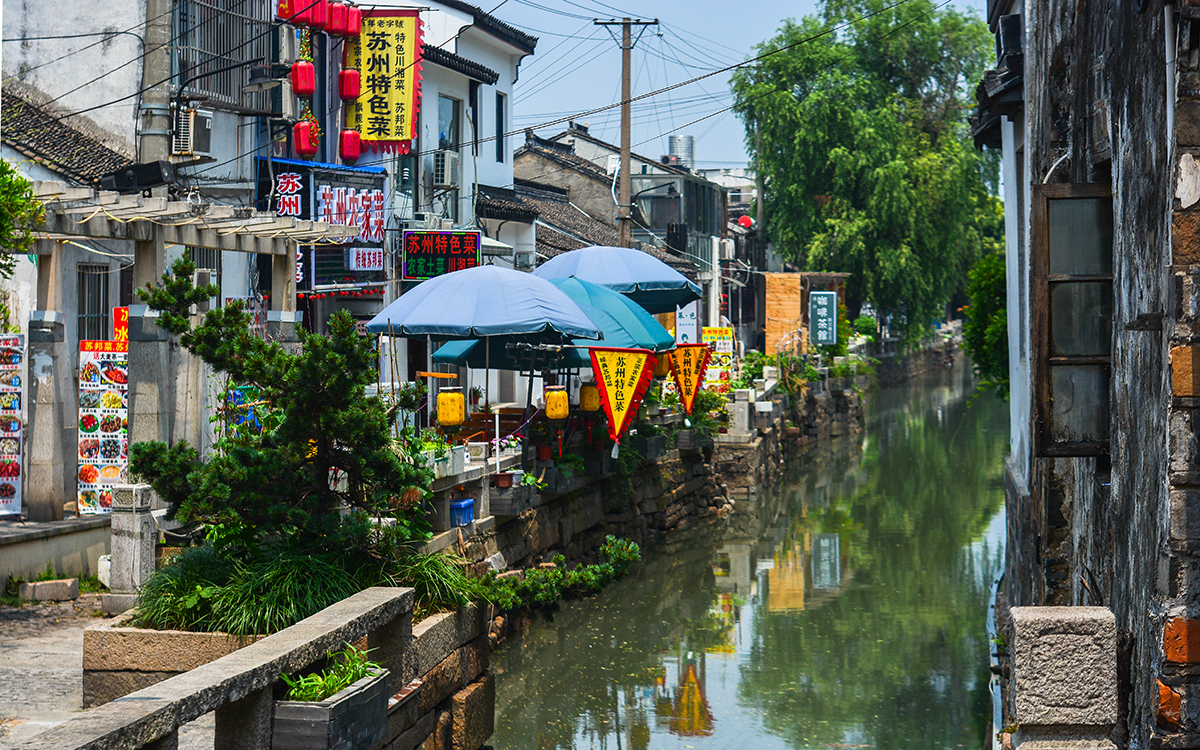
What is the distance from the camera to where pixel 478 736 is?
8.88 meters

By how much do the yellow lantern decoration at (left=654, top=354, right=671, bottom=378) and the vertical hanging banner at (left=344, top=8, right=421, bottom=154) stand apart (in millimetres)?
5278

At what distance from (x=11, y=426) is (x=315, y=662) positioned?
22.5ft

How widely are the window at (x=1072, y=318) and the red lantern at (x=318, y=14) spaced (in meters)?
13.5

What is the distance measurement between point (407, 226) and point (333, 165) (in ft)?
11.6

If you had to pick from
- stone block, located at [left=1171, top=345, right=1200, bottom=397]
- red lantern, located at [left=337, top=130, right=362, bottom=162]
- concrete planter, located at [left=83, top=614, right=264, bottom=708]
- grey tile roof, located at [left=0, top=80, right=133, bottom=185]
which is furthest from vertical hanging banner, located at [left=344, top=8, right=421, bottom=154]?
stone block, located at [left=1171, top=345, right=1200, bottom=397]

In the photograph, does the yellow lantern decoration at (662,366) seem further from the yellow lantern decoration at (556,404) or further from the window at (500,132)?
the window at (500,132)

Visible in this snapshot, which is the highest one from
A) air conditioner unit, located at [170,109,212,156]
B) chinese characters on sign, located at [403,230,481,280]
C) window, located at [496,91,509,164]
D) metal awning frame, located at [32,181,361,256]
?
window, located at [496,91,509,164]

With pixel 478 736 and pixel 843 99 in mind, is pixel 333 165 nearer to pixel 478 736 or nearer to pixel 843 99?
pixel 478 736

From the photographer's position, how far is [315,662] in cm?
632

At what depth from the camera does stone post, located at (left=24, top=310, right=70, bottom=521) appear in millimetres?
11758

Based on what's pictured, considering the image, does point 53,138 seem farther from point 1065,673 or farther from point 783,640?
point 1065,673

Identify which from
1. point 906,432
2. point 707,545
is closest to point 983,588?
point 707,545

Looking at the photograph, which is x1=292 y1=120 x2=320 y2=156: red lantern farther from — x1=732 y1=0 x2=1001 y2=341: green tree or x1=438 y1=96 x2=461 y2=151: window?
x1=732 y1=0 x2=1001 y2=341: green tree

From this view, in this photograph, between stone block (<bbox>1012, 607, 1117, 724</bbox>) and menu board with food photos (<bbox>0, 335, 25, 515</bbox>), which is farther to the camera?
menu board with food photos (<bbox>0, 335, 25, 515</bbox>)
